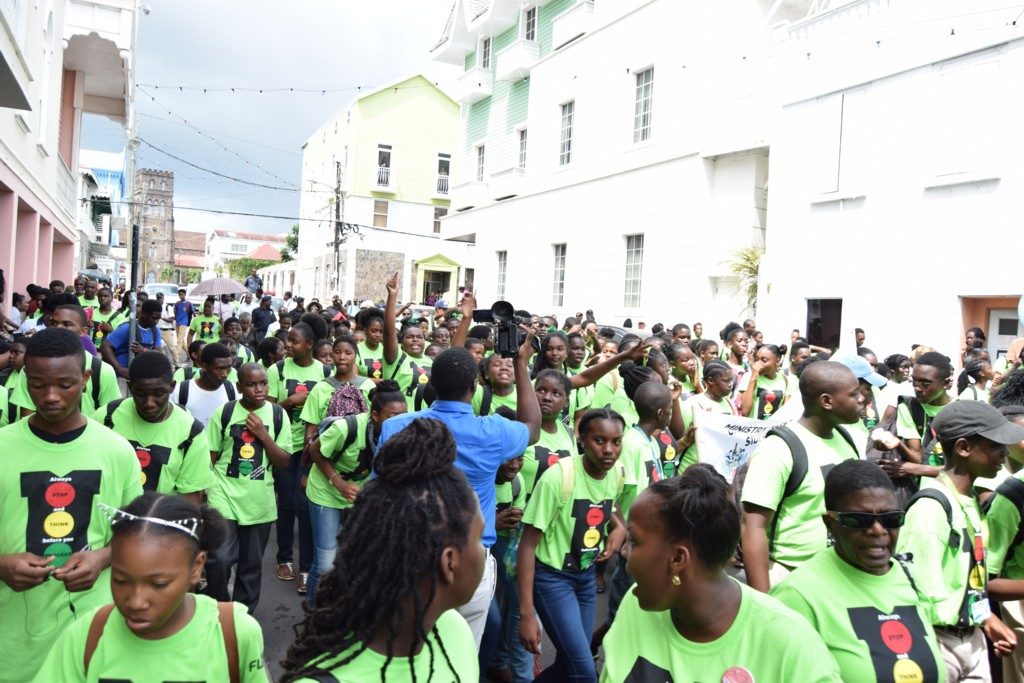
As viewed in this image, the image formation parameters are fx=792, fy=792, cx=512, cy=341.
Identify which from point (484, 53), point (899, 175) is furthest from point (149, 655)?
point (484, 53)

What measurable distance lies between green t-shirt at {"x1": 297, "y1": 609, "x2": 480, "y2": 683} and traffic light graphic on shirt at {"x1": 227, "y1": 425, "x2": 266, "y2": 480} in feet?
11.3

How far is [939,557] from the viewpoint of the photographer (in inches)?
120

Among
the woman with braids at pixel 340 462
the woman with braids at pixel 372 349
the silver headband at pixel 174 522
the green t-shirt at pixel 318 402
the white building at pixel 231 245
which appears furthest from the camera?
the white building at pixel 231 245

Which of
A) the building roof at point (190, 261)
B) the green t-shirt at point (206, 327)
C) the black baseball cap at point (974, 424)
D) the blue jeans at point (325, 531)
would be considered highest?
the building roof at point (190, 261)

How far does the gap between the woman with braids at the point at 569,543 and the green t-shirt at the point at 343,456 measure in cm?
154

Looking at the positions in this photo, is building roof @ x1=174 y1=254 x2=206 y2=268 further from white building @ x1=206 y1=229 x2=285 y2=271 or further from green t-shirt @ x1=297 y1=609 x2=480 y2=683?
green t-shirt @ x1=297 y1=609 x2=480 y2=683

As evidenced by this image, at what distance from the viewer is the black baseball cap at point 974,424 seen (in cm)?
329

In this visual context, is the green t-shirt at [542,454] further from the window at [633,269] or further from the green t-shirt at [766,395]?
the window at [633,269]

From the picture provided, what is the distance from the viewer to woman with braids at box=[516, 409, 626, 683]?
3.82 metres

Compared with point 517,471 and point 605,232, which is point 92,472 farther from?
point 605,232

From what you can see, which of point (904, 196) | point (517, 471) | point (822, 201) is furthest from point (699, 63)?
point (517, 471)

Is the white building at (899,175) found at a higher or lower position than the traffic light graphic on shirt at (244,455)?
higher

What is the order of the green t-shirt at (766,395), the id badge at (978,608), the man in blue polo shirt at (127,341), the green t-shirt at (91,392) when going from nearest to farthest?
1. the id badge at (978,608)
2. the green t-shirt at (91,392)
3. the green t-shirt at (766,395)
4. the man in blue polo shirt at (127,341)

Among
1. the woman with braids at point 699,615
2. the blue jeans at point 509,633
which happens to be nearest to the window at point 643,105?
the blue jeans at point 509,633
